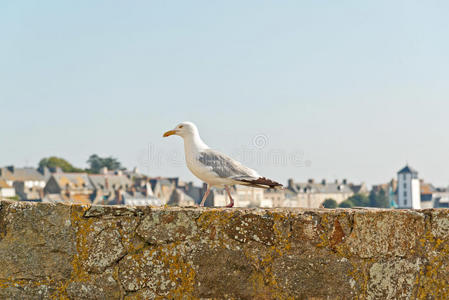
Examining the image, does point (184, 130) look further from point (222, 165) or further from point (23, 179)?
point (23, 179)

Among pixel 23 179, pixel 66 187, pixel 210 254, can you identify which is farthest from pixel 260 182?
pixel 23 179

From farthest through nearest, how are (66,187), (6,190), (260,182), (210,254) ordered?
(6,190) → (66,187) → (260,182) → (210,254)

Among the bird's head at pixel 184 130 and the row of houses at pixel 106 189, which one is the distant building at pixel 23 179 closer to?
the row of houses at pixel 106 189

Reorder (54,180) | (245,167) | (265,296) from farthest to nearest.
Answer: (54,180)
(245,167)
(265,296)

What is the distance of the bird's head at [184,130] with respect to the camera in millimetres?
5727

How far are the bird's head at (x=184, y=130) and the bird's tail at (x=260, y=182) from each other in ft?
1.71

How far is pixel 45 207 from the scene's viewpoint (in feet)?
15.2

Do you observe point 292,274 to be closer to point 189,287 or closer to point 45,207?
point 189,287

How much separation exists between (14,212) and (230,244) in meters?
1.36

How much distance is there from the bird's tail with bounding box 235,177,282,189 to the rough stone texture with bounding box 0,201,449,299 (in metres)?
0.91

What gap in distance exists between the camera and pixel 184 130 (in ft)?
18.9

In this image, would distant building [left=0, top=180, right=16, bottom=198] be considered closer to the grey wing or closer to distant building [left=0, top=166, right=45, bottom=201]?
distant building [left=0, top=166, right=45, bottom=201]

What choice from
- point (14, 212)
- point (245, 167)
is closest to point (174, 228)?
point (14, 212)

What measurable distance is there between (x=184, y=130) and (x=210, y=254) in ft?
4.67
